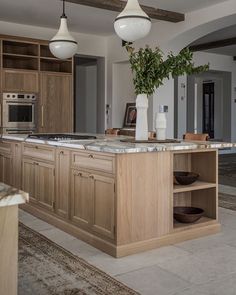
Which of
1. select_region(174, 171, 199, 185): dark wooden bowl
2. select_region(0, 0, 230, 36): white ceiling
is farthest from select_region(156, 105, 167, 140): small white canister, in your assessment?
select_region(0, 0, 230, 36): white ceiling

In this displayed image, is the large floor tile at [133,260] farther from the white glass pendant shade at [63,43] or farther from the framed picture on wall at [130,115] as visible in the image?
the framed picture on wall at [130,115]

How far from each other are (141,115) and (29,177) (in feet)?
5.07

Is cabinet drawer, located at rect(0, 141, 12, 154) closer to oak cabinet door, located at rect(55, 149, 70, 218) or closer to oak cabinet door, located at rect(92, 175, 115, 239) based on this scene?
oak cabinet door, located at rect(55, 149, 70, 218)

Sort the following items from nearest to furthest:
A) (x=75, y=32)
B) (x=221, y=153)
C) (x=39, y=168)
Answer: (x=39, y=168) → (x=75, y=32) → (x=221, y=153)

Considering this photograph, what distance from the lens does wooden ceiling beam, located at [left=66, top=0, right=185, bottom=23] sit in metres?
5.23

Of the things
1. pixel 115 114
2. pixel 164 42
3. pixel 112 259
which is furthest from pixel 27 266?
pixel 115 114

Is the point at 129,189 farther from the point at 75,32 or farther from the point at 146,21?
the point at 75,32

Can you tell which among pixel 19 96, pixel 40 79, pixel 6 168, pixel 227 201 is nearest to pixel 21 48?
pixel 40 79

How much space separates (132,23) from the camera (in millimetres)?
3238

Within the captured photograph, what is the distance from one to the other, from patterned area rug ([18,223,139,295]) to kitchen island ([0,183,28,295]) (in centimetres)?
103

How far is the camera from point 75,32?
7504mm

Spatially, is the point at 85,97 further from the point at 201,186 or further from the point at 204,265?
the point at 204,265

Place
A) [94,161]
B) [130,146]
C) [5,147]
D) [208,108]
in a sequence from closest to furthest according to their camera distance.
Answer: [130,146], [94,161], [5,147], [208,108]

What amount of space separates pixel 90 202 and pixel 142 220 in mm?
461
